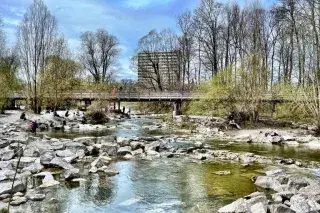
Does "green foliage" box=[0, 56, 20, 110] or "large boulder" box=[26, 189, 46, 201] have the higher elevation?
"green foliage" box=[0, 56, 20, 110]

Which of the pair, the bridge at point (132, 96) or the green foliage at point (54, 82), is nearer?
the green foliage at point (54, 82)

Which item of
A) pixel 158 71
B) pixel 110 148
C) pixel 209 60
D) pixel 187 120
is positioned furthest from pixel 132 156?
pixel 158 71

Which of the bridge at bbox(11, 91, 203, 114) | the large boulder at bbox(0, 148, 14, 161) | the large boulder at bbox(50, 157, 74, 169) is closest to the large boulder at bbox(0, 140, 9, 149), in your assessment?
the large boulder at bbox(0, 148, 14, 161)

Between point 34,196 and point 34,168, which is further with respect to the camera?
point 34,168

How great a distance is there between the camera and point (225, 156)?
17.7m

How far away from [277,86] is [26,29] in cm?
2614

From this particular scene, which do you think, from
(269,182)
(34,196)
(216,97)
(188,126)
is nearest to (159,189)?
(269,182)

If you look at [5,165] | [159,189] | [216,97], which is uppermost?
[216,97]

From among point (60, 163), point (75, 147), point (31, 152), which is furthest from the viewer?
point (75, 147)

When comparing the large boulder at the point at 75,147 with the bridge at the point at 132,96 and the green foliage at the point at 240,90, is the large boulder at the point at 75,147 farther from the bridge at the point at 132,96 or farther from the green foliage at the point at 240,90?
the bridge at the point at 132,96

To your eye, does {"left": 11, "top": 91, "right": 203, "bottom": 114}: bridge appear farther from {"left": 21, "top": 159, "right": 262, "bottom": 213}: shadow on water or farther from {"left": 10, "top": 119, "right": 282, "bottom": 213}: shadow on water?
{"left": 21, "top": 159, "right": 262, "bottom": 213}: shadow on water

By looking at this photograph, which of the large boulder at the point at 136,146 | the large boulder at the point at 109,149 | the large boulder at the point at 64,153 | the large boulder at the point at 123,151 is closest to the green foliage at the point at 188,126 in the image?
the large boulder at the point at 136,146

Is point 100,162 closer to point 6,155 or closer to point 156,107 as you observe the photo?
point 6,155

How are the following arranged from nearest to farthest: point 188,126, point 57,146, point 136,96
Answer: point 57,146 → point 188,126 → point 136,96
